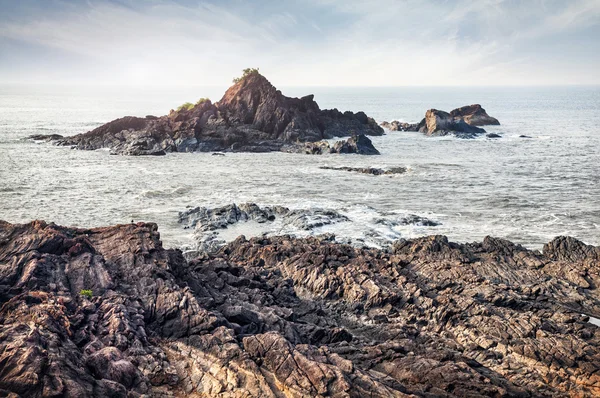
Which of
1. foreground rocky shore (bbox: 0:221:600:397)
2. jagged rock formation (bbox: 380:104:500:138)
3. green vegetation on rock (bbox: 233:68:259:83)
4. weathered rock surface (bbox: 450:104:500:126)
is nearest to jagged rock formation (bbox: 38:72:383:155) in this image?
green vegetation on rock (bbox: 233:68:259:83)

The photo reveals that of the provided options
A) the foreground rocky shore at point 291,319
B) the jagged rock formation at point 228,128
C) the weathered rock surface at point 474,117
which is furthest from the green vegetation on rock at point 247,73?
the foreground rocky shore at point 291,319

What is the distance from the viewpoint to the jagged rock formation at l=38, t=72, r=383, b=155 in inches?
3573

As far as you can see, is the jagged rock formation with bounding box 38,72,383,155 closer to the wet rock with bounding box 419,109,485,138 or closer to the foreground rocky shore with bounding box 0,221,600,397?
the wet rock with bounding box 419,109,485,138

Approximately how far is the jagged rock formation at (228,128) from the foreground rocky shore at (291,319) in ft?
198

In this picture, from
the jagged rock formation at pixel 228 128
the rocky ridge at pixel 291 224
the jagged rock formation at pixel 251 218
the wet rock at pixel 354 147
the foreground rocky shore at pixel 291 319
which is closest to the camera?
the foreground rocky shore at pixel 291 319

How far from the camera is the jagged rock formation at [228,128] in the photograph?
90.8 m

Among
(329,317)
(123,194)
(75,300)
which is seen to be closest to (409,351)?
(329,317)

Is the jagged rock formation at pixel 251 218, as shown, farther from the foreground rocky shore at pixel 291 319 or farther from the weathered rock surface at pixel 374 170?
the weathered rock surface at pixel 374 170

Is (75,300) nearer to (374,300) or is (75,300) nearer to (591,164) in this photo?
(374,300)

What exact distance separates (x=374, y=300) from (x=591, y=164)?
64.8 m

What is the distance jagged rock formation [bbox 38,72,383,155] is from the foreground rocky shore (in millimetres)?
60387

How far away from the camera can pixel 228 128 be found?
95.8 metres

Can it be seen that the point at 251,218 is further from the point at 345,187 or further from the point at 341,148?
the point at 341,148

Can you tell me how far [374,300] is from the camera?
2612 cm
